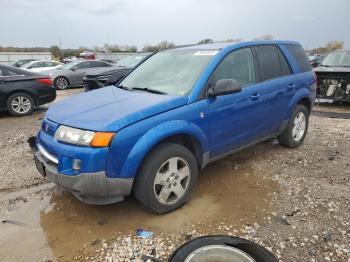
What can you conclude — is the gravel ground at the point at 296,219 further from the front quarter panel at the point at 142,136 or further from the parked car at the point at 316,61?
the parked car at the point at 316,61

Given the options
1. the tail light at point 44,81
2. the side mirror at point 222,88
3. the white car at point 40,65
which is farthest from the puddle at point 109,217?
the white car at point 40,65

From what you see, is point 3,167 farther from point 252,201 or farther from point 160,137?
point 252,201

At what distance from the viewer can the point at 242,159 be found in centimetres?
530

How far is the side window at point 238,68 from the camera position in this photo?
413 centimetres

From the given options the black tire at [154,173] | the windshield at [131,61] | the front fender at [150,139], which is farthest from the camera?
the windshield at [131,61]

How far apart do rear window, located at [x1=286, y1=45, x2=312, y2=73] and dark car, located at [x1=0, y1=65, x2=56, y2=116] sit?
6653 millimetres

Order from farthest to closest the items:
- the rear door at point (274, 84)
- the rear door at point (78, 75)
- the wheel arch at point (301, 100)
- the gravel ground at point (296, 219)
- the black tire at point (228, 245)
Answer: the rear door at point (78, 75), the wheel arch at point (301, 100), the rear door at point (274, 84), the gravel ground at point (296, 219), the black tire at point (228, 245)

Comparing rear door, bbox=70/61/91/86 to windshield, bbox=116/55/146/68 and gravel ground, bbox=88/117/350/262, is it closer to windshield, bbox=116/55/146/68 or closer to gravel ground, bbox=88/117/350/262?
windshield, bbox=116/55/146/68

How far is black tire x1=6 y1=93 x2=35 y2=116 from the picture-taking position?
884 cm

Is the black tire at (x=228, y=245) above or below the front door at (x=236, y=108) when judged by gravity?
below

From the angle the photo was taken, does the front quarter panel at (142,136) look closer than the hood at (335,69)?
Yes

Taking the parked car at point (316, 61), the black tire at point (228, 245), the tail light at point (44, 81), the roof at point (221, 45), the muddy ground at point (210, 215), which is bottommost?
the muddy ground at point (210, 215)

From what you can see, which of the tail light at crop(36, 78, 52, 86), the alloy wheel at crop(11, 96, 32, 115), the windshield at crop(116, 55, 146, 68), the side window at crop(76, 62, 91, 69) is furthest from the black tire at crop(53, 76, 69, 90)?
the alloy wheel at crop(11, 96, 32, 115)

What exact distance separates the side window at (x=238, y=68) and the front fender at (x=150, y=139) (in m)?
0.77
